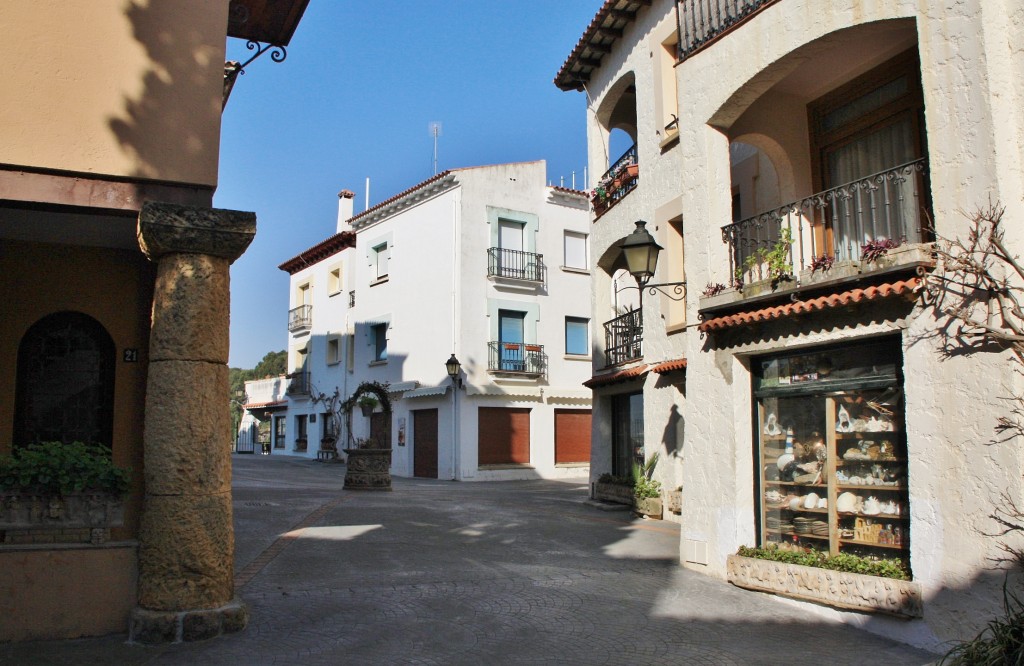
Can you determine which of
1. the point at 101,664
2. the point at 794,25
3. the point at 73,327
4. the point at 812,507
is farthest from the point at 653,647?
the point at 794,25

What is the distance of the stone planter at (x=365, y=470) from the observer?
736 inches

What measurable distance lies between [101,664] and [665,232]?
415 inches

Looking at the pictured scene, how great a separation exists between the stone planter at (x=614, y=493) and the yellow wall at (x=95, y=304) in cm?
975

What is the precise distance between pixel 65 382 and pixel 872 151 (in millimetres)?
8622

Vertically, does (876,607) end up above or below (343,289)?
below

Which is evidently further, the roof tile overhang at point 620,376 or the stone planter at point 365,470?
the stone planter at point 365,470

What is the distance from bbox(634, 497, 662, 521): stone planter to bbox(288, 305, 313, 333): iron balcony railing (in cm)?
2466

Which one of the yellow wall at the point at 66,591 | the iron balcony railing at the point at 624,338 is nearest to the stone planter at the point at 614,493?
the iron balcony railing at the point at 624,338

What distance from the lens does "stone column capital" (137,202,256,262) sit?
5.83m

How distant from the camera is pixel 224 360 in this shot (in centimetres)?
608

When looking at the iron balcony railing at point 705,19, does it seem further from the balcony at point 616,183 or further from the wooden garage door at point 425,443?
the wooden garage door at point 425,443

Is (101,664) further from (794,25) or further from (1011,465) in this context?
(794,25)

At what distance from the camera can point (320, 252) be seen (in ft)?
112

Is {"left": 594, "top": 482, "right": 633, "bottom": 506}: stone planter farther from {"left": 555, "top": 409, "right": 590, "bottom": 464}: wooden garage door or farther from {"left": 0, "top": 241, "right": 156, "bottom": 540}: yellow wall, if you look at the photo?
{"left": 555, "top": 409, "right": 590, "bottom": 464}: wooden garage door
